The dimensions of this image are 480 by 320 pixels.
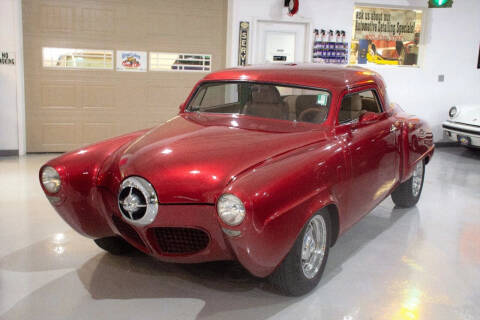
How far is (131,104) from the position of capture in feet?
27.7

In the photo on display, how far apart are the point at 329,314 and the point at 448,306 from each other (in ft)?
2.83

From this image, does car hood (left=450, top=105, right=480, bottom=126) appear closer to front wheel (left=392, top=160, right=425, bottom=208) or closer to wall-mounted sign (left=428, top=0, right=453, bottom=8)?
wall-mounted sign (left=428, top=0, right=453, bottom=8)

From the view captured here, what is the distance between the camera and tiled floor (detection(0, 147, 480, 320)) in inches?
127

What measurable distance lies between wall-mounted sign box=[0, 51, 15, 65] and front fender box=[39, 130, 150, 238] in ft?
15.9

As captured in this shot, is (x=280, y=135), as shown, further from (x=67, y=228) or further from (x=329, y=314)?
(x=67, y=228)

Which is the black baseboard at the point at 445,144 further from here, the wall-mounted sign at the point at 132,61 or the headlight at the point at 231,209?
the headlight at the point at 231,209

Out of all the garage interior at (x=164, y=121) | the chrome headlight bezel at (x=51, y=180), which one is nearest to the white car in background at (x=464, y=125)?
the garage interior at (x=164, y=121)

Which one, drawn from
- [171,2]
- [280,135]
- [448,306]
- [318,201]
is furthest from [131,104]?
Result: [448,306]

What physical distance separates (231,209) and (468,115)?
7.54 meters

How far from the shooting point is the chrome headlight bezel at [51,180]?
136 inches

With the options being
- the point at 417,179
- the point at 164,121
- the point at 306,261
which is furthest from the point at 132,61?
the point at 306,261

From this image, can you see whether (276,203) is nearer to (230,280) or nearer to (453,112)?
(230,280)

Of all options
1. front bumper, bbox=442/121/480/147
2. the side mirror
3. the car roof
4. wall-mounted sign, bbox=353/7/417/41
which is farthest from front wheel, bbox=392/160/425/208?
wall-mounted sign, bbox=353/7/417/41

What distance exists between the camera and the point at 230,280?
3621 millimetres
